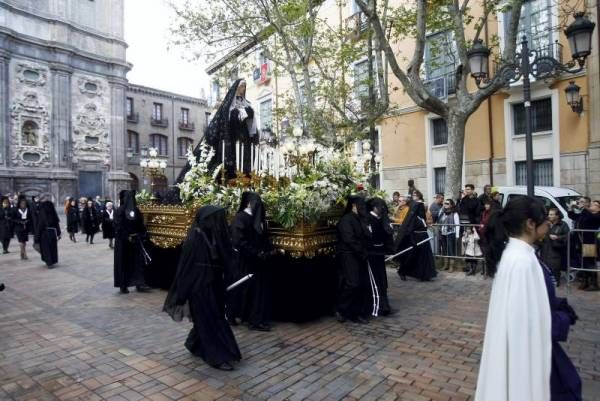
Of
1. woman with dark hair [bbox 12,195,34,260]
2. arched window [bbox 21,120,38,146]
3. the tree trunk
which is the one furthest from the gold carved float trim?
arched window [bbox 21,120,38,146]

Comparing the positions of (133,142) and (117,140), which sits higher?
(133,142)

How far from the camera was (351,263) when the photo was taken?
20.3 ft

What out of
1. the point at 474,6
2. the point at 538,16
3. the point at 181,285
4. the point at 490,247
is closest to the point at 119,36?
the point at 474,6

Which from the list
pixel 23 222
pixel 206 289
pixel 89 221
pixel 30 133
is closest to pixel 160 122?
pixel 30 133

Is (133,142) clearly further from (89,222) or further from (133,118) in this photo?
(89,222)

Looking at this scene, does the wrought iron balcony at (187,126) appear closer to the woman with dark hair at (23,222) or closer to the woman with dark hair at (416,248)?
the woman with dark hair at (23,222)

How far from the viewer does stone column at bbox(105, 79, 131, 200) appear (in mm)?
32250

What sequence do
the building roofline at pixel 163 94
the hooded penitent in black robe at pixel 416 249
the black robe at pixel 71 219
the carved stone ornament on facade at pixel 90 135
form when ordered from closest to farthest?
the hooded penitent in black robe at pixel 416 249, the black robe at pixel 71 219, the carved stone ornament on facade at pixel 90 135, the building roofline at pixel 163 94

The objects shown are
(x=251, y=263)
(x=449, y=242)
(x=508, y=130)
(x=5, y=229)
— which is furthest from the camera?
(x=508, y=130)

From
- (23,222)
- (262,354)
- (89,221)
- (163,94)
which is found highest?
(163,94)

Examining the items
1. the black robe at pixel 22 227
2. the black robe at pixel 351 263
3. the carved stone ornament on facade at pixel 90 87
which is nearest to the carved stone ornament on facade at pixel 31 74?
the carved stone ornament on facade at pixel 90 87

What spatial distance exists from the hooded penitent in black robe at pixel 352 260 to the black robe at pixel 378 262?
0.15 metres

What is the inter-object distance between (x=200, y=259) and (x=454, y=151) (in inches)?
381

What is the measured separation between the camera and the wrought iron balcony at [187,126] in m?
45.8
